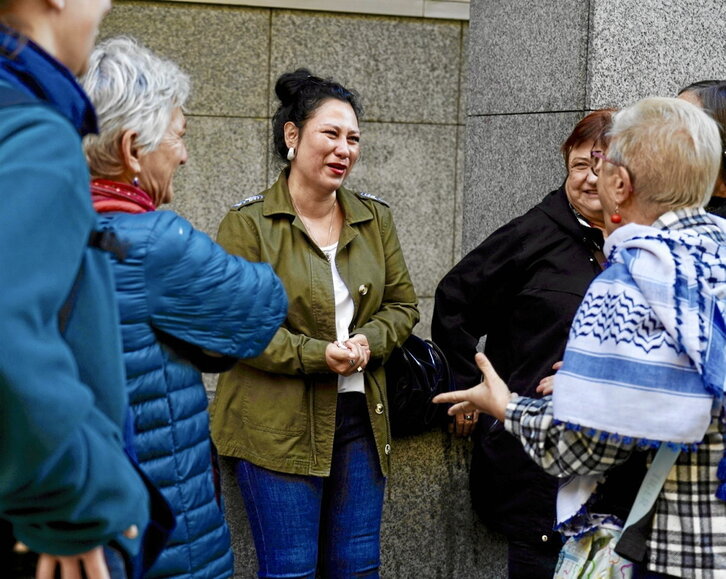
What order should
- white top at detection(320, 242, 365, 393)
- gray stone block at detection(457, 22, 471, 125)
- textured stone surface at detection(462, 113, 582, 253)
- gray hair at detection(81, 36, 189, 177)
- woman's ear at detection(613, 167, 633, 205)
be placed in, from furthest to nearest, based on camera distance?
gray stone block at detection(457, 22, 471, 125) < textured stone surface at detection(462, 113, 582, 253) < white top at detection(320, 242, 365, 393) < woman's ear at detection(613, 167, 633, 205) < gray hair at detection(81, 36, 189, 177)

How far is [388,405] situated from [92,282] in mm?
2416

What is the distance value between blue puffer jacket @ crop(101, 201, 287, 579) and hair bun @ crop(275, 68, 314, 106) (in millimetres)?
1627

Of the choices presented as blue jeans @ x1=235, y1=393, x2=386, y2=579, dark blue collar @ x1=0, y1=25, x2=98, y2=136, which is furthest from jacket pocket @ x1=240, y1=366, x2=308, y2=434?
dark blue collar @ x1=0, y1=25, x2=98, y2=136

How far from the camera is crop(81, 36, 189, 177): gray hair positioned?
257 cm

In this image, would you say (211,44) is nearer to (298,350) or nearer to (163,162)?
(298,350)

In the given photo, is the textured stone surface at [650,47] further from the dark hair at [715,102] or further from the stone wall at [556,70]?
the dark hair at [715,102]

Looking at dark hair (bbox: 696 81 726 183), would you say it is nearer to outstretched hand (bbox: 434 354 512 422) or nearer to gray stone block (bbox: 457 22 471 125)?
outstretched hand (bbox: 434 354 512 422)

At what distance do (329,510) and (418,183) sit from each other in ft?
14.7

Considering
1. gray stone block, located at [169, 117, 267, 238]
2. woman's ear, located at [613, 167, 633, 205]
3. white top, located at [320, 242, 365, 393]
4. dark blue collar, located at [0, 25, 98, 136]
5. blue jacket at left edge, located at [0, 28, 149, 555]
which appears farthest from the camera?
gray stone block, located at [169, 117, 267, 238]

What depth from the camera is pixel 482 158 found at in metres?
5.45

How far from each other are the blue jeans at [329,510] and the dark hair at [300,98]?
1010 millimetres

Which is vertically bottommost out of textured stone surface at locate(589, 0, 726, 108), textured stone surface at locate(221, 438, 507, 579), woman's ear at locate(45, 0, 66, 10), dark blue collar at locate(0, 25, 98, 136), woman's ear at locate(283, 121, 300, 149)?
textured stone surface at locate(221, 438, 507, 579)

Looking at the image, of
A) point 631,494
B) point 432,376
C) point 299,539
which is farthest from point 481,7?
point 631,494

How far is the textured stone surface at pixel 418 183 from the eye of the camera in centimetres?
794
